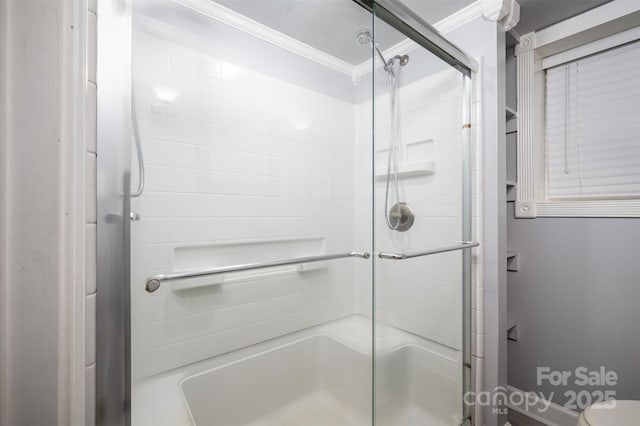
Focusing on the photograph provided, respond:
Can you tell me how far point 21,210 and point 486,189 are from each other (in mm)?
1537

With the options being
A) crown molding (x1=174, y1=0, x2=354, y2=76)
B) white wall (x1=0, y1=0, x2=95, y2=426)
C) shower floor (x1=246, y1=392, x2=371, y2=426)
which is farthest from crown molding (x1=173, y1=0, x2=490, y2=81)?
shower floor (x1=246, y1=392, x2=371, y2=426)

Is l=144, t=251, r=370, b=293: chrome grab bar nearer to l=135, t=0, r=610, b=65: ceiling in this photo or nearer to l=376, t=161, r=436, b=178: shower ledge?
l=376, t=161, r=436, b=178: shower ledge

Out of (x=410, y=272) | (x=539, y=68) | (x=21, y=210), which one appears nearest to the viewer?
(x=21, y=210)

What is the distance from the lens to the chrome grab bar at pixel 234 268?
0.81 metres

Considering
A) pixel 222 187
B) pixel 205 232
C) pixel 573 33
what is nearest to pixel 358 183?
pixel 222 187

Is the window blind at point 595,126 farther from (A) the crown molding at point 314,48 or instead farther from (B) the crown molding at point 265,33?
(B) the crown molding at point 265,33

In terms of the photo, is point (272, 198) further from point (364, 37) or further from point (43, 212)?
point (43, 212)

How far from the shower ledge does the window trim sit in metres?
0.71

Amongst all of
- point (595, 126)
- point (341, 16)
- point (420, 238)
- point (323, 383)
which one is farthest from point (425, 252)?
point (595, 126)

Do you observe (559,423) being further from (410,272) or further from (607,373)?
(410,272)

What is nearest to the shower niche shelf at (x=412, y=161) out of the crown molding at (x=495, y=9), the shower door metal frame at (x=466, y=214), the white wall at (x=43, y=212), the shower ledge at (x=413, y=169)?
the shower ledge at (x=413, y=169)

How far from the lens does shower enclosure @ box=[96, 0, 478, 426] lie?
107 cm

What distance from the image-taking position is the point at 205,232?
3.99 ft

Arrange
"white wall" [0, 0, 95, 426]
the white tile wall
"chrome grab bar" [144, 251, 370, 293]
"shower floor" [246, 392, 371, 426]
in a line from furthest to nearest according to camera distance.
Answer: "shower floor" [246, 392, 371, 426]
the white tile wall
"chrome grab bar" [144, 251, 370, 293]
"white wall" [0, 0, 95, 426]
